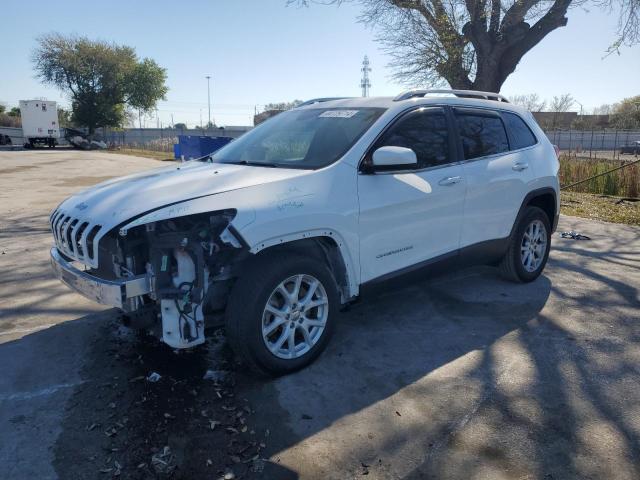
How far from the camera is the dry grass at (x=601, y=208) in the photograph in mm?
9258

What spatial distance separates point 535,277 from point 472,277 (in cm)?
66

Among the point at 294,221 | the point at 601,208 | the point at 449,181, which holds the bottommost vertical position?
the point at 601,208

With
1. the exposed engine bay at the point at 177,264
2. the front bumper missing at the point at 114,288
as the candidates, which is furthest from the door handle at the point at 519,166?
the front bumper missing at the point at 114,288

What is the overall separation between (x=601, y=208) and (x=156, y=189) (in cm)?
975

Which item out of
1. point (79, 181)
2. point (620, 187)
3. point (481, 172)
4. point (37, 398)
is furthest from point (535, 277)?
point (79, 181)

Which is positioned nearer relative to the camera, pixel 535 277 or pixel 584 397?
pixel 584 397

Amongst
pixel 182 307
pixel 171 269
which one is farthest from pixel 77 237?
pixel 182 307

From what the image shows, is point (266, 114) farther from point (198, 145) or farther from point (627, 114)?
point (627, 114)

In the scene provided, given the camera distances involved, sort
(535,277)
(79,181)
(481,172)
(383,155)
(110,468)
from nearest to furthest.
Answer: (110,468) < (383,155) < (481,172) < (535,277) < (79,181)

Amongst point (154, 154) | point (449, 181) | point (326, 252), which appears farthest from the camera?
point (154, 154)

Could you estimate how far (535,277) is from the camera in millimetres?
5465

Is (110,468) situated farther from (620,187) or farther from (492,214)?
(620,187)

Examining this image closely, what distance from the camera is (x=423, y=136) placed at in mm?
4191

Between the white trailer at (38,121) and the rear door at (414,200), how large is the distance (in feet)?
145
